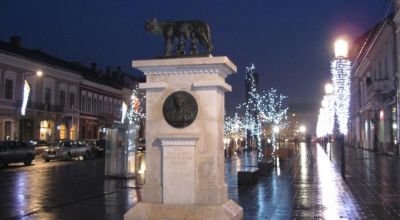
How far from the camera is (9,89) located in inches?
1941

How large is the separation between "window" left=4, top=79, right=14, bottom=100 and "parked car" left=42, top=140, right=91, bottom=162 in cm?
939

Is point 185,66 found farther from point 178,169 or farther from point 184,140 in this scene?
point 178,169

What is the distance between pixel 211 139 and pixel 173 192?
1.11 meters

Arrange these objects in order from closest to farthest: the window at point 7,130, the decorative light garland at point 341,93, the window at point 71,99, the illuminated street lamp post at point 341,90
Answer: the illuminated street lamp post at point 341,90, the decorative light garland at point 341,93, the window at point 7,130, the window at point 71,99

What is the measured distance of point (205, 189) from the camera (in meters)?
9.16

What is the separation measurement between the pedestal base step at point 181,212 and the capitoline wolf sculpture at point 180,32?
2.70 m

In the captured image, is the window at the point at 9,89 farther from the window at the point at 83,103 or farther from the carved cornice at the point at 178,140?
the carved cornice at the point at 178,140

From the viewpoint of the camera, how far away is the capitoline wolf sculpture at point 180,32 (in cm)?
979

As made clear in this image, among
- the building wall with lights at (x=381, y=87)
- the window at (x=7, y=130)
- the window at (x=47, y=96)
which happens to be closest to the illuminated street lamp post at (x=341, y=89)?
the building wall with lights at (x=381, y=87)

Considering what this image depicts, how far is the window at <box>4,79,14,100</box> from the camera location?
48.8 meters

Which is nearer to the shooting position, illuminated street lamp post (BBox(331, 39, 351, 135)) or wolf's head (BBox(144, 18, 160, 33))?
wolf's head (BBox(144, 18, 160, 33))

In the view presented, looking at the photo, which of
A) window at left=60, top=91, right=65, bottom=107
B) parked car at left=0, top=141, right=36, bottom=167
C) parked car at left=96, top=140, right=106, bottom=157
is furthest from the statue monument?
window at left=60, top=91, right=65, bottom=107

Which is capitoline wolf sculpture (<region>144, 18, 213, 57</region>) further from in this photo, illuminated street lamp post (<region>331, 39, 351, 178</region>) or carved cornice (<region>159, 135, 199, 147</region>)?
illuminated street lamp post (<region>331, 39, 351, 178</region>)

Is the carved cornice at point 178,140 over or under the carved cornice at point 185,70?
under
